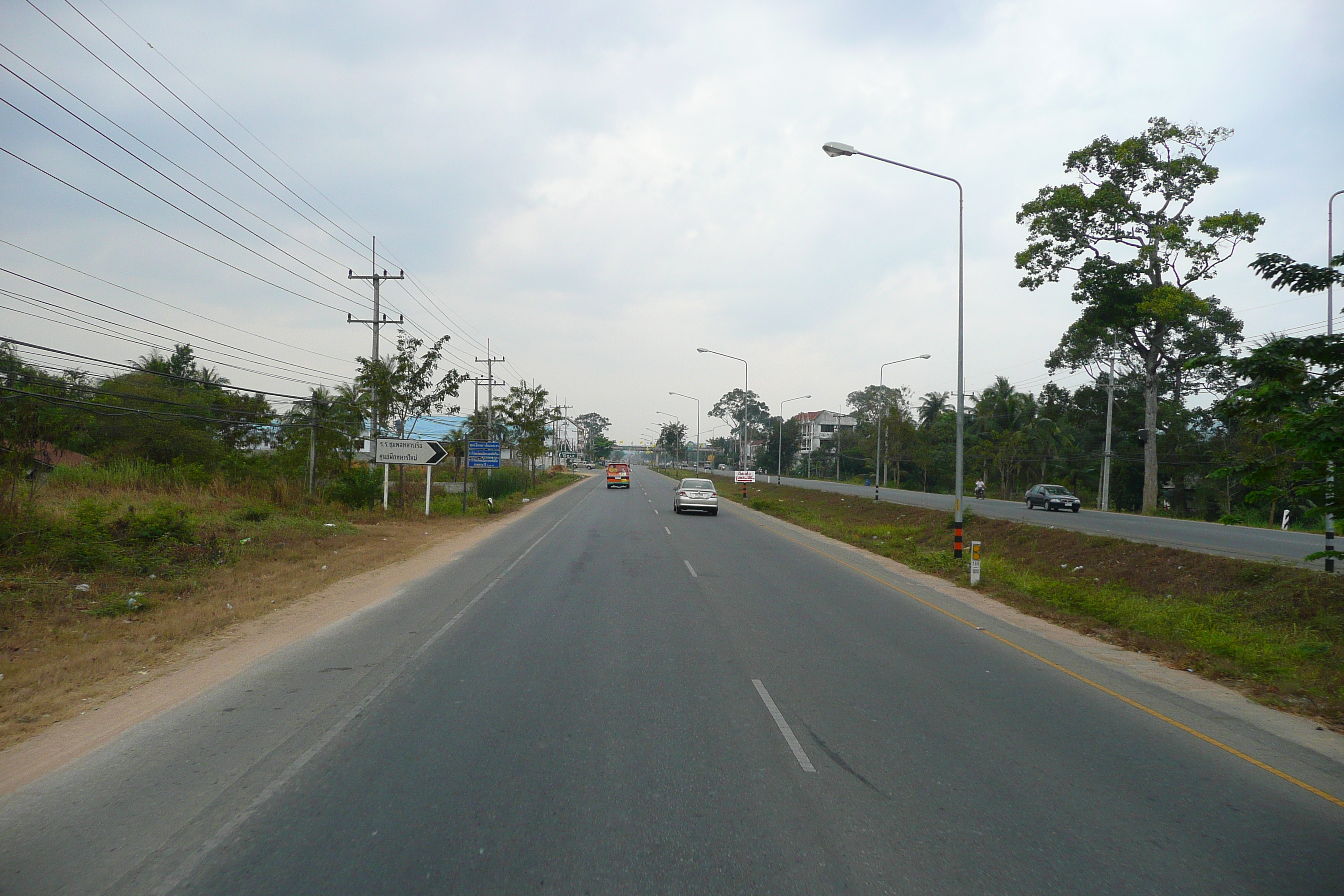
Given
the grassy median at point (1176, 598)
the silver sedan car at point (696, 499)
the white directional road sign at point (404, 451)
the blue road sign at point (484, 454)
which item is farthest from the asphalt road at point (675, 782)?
the blue road sign at point (484, 454)

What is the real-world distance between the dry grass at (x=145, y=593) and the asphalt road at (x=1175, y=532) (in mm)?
19823

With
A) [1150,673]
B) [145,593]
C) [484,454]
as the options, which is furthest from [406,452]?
[1150,673]

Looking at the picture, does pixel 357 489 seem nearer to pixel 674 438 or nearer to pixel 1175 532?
pixel 1175 532

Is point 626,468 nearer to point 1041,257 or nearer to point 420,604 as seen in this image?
point 1041,257

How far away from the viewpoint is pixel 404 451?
81.3 feet

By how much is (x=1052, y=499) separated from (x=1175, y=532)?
38.2 ft

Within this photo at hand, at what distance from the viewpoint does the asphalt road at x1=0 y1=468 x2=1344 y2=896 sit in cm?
377

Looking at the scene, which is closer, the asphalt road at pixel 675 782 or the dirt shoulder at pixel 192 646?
the asphalt road at pixel 675 782

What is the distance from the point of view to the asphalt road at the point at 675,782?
12.4ft

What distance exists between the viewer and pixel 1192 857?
4.07 metres

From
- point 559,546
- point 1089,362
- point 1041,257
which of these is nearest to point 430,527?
point 559,546

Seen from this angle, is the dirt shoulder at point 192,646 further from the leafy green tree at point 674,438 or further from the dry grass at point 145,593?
the leafy green tree at point 674,438

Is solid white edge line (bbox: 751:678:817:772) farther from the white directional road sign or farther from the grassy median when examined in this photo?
the white directional road sign

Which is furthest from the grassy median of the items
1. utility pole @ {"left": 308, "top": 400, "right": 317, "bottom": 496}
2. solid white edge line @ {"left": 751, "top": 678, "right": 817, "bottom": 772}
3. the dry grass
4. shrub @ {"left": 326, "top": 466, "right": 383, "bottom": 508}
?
utility pole @ {"left": 308, "top": 400, "right": 317, "bottom": 496}
